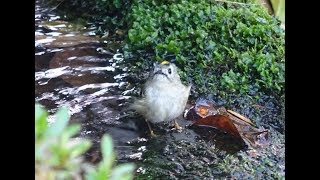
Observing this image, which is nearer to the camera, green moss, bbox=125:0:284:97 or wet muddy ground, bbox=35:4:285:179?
wet muddy ground, bbox=35:4:285:179

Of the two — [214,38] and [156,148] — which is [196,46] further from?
[156,148]

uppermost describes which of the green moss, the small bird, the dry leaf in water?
the green moss

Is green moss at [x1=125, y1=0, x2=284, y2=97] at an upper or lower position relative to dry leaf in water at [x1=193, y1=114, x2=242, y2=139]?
upper

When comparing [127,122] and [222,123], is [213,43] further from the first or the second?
[127,122]

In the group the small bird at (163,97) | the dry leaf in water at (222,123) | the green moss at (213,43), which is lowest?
the dry leaf in water at (222,123)

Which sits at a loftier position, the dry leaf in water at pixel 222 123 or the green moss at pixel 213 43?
the green moss at pixel 213 43

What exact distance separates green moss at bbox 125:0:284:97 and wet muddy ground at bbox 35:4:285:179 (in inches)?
2.9

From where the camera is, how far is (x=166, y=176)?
5.73ft

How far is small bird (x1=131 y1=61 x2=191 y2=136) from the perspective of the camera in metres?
1.95

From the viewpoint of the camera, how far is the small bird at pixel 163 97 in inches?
76.8

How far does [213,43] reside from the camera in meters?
1.97

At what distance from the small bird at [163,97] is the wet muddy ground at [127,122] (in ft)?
0.12
